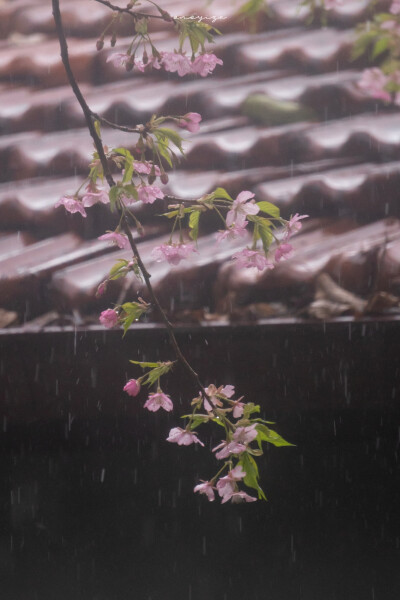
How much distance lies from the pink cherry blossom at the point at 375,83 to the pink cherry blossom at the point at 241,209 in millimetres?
815

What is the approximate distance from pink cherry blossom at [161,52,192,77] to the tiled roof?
0.38 m

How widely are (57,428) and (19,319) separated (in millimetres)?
422

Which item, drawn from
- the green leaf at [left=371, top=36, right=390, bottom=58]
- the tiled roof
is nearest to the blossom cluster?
the tiled roof

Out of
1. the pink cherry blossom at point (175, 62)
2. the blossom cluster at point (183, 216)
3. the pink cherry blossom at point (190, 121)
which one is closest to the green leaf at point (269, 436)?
the blossom cluster at point (183, 216)

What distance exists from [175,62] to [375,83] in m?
0.80

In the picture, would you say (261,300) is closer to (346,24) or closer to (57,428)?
(57,428)

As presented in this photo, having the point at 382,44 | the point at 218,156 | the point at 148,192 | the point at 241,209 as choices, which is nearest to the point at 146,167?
the point at 148,192

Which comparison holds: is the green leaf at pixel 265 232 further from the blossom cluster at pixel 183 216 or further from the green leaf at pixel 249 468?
the green leaf at pixel 249 468

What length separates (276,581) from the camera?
1.50 m

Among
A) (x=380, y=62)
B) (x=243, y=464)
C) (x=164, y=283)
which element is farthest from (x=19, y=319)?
(x=380, y=62)

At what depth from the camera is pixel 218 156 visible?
1587mm

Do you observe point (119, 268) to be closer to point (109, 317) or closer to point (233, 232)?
point (109, 317)

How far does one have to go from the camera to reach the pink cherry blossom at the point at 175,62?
3.38ft

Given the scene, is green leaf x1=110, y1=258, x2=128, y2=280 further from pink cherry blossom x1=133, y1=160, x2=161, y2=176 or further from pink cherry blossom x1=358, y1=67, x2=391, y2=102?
pink cherry blossom x1=358, y1=67, x2=391, y2=102
